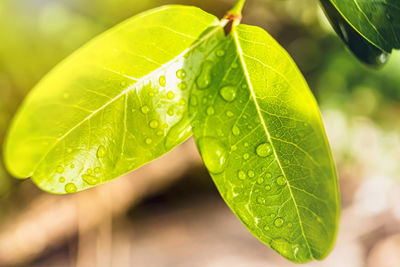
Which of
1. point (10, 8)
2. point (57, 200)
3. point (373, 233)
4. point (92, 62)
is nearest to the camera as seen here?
point (92, 62)

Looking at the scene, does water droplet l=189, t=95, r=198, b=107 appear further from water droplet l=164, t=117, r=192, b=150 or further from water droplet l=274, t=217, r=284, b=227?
water droplet l=274, t=217, r=284, b=227

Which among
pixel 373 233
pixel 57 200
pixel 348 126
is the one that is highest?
pixel 57 200

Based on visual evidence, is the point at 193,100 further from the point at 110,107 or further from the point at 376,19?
the point at 376,19

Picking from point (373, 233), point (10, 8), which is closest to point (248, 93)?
point (10, 8)

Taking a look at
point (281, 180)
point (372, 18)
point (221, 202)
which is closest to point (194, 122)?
point (281, 180)

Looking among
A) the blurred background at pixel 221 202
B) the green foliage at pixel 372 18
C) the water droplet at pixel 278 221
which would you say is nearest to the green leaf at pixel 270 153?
the water droplet at pixel 278 221

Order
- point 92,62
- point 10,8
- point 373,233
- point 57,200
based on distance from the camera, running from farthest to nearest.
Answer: point 373,233, point 57,200, point 10,8, point 92,62

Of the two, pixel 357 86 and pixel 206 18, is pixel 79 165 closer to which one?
pixel 206 18

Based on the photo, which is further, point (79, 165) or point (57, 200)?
point (57, 200)
